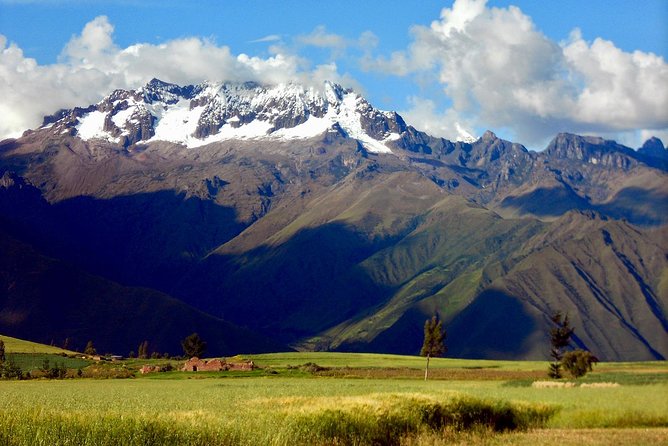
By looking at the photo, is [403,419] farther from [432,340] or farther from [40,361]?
[40,361]

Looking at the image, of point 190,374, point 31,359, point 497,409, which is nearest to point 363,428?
point 497,409

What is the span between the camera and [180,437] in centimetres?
3031

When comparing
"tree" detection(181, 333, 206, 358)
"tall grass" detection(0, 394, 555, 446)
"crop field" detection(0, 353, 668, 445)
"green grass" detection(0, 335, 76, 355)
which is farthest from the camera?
"tree" detection(181, 333, 206, 358)

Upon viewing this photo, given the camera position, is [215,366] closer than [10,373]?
No

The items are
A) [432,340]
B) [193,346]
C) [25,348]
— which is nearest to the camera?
[432,340]

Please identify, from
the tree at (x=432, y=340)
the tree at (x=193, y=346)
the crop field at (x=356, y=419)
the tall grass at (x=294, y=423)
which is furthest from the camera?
the tree at (x=193, y=346)

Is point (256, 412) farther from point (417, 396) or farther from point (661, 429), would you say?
point (661, 429)

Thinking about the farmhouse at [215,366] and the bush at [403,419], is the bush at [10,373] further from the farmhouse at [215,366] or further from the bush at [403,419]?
the bush at [403,419]

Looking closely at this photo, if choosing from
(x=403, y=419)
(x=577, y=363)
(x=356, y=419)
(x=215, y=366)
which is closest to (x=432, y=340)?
(x=577, y=363)

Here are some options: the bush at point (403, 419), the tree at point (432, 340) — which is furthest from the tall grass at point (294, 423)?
the tree at point (432, 340)

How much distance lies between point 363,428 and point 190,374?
85959 millimetres

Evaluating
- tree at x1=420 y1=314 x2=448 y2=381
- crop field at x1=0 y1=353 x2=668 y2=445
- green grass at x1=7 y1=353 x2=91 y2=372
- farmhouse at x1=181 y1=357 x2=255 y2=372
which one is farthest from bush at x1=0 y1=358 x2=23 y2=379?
crop field at x1=0 y1=353 x2=668 y2=445

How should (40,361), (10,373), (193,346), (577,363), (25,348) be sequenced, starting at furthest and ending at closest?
(193,346)
(25,348)
(40,361)
(10,373)
(577,363)

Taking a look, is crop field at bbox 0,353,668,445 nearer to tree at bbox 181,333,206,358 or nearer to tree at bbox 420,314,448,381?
tree at bbox 420,314,448,381
